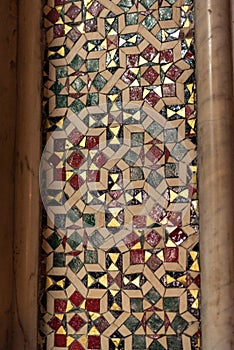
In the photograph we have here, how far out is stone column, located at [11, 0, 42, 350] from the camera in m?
1.06

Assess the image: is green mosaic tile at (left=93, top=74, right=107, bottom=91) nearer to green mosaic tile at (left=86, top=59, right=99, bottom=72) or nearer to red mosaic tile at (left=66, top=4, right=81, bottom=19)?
green mosaic tile at (left=86, top=59, right=99, bottom=72)

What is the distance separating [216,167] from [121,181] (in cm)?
18

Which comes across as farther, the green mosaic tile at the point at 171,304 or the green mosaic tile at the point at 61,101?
the green mosaic tile at the point at 61,101

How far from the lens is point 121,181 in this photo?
41.6 inches

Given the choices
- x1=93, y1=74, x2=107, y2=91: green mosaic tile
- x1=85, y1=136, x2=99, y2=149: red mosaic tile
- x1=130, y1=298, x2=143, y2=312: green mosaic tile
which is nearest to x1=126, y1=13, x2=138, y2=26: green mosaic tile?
x1=93, y1=74, x2=107, y2=91: green mosaic tile

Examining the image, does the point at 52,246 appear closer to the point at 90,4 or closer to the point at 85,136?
the point at 85,136

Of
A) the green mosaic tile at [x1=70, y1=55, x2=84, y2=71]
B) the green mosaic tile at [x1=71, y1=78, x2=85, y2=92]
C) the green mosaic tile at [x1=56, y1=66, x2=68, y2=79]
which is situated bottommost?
the green mosaic tile at [x1=71, y1=78, x2=85, y2=92]

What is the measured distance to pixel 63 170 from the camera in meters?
1.10

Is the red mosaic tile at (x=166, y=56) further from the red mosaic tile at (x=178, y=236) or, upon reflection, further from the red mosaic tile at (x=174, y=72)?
the red mosaic tile at (x=178, y=236)

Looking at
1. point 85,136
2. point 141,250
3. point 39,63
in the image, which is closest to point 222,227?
point 141,250

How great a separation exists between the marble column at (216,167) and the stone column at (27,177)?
0.30 metres

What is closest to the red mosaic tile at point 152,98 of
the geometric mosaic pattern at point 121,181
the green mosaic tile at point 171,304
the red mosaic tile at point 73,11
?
the geometric mosaic pattern at point 121,181

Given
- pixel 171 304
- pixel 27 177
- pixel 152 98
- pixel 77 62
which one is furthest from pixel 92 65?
pixel 171 304

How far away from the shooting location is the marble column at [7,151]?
106 centimetres
